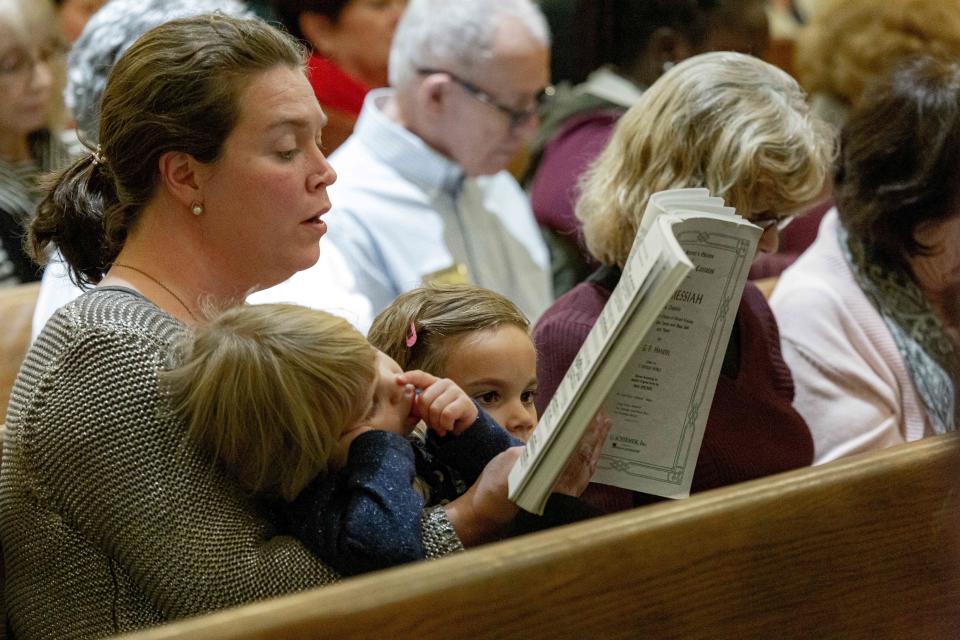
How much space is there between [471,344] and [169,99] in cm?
53

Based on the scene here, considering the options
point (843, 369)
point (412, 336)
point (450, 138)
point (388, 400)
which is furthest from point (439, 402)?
point (450, 138)

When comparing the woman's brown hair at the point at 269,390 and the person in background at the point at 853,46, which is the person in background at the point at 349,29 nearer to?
the person in background at the point at 853,46

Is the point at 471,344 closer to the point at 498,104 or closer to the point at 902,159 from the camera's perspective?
the point at 902,159

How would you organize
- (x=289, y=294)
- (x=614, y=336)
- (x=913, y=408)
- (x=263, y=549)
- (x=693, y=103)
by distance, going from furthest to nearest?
(x=913, y=408) < (x=289, y=294) < (x=693, y=103) < (x=263, y=549) < (x=614, y=336)

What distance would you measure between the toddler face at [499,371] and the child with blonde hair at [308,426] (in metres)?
0.21

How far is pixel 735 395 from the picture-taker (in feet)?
7.13

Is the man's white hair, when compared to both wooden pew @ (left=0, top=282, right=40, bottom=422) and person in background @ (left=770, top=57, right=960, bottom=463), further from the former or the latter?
wooden pew @ (left=0, top=282, right=40, bottom=422)

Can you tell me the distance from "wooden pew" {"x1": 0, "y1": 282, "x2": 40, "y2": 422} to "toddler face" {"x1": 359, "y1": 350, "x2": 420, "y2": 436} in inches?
43.0

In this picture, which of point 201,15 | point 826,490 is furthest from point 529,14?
point 826,490

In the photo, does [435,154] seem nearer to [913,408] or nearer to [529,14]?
[529,14]

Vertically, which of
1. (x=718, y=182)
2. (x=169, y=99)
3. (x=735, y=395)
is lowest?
(x=735, y=395)

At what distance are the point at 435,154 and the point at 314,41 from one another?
0.99 meters

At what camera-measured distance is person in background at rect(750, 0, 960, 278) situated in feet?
11.4

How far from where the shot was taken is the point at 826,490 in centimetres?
151
